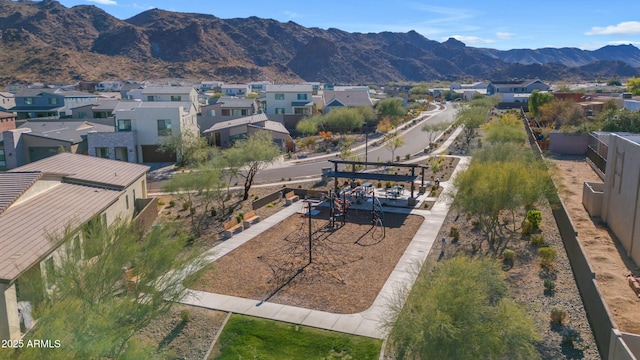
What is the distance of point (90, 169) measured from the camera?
98.8 ft

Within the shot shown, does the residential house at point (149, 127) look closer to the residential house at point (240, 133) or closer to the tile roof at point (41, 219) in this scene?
the residential house at point (240, 133)

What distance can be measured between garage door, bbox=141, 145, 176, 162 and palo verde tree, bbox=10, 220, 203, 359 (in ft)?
126

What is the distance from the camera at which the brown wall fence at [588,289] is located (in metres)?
14.8

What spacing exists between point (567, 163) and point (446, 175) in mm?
14732

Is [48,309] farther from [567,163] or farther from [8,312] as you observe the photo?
[567,163]

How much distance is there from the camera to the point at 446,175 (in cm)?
4409

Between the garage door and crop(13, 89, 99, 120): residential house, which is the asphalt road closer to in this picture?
the garage door

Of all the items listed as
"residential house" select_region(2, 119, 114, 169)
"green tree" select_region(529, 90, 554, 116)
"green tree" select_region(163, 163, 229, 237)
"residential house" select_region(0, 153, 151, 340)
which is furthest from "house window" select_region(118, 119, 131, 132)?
"green tree" select_region(529, 90, 554, 116)

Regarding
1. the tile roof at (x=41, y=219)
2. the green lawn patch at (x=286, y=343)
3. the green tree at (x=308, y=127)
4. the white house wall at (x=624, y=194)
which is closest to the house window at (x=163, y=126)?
the green tree at (x=308, y=127)

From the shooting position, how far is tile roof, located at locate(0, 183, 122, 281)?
16.4m

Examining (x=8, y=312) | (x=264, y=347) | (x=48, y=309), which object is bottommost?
(x=264, y=347)

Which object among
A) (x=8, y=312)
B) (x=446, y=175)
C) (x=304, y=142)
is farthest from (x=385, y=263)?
(x=304, y=142)

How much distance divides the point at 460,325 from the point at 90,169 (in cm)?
2575

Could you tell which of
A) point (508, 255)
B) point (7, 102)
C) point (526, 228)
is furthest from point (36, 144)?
point (508, 255)
